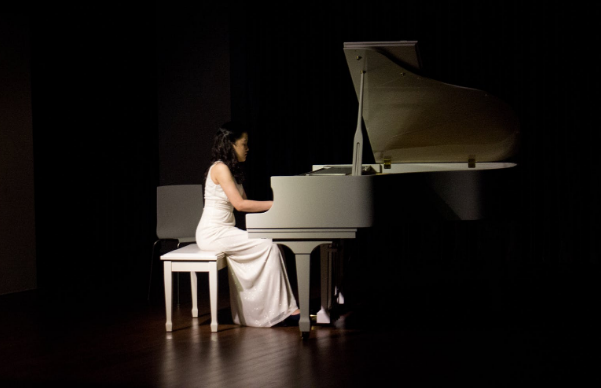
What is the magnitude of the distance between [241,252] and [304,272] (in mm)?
507

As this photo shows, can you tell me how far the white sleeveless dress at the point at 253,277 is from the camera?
12.1 feet

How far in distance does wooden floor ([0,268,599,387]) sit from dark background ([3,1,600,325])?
85 cm

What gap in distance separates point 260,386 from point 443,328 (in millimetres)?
1386

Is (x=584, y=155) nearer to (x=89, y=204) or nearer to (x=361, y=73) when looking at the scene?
(x=361, y=73)

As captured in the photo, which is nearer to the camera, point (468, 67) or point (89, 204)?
point (89, 204)

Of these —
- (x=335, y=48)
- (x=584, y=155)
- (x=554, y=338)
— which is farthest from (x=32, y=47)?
(x=584, y=155)

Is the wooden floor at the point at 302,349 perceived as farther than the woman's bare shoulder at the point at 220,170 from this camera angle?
No

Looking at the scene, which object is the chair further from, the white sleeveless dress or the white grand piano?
the white grand piano

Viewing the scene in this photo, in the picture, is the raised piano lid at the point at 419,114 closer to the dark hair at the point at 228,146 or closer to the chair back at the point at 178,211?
the dark hair at the point at 228,146

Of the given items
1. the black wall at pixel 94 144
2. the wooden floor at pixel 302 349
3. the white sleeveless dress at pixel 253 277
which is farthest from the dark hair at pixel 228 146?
the black wall at pixel 94 144

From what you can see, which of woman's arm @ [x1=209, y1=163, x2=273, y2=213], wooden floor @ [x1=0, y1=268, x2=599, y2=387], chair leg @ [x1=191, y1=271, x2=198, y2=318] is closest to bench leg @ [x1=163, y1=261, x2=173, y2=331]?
wooden floor @ [x1=0, y1=268, x2=599, y2=387]

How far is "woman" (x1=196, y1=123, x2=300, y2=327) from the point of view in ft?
12.1

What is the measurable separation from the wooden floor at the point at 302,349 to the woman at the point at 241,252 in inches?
4.8

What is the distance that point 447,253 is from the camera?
20.6ft
